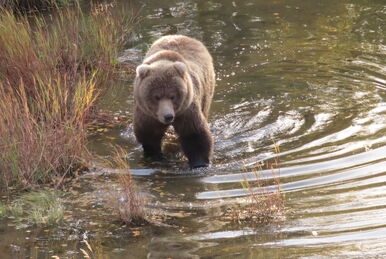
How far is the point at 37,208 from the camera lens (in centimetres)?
652

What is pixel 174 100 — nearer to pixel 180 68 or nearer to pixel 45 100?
pixel 180 68

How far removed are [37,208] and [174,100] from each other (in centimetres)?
188

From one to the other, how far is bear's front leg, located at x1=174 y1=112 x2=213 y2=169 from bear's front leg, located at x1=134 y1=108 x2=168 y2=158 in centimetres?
22

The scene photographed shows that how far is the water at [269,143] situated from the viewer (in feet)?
19.0

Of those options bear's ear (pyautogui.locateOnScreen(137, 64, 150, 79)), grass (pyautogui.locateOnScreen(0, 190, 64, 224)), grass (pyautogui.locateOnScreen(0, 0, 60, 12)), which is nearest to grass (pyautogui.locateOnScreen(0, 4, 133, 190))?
grass (pyautogui.locateOnScreen(0, 190, 64, 224))

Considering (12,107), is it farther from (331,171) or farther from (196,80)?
(331,171)

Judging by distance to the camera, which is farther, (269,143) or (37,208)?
(269,143)

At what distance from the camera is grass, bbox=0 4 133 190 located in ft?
23.6

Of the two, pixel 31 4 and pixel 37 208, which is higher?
pixel 37 208

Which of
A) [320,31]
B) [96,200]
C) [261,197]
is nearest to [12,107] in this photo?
[96,200]

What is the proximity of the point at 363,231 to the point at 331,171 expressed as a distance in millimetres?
1710

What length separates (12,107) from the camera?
288 inches

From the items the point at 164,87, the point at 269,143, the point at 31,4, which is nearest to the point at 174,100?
the point at 164,87

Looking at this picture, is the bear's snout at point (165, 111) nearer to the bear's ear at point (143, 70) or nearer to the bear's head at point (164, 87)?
the bear's head at point (164, 87)
